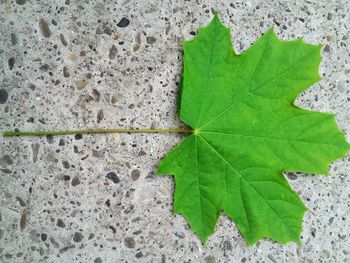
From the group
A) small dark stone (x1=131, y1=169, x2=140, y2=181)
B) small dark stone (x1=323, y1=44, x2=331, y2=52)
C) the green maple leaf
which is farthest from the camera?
small dark stone (x1=323, y1=44, x2=331, y2=52)

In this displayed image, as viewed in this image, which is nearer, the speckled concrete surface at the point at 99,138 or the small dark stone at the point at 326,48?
the speckled concrete surface at the point at 99,138

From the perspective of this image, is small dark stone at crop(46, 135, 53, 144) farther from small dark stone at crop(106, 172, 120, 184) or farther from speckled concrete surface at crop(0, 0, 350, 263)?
small dark stone at crop(106, 172, 120, 184)

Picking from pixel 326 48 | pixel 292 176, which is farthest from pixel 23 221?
pixel 326 48

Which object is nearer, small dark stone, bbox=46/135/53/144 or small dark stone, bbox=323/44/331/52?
small dark stone, bbox=46/135/53/144

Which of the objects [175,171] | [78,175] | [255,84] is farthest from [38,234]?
[255,84]

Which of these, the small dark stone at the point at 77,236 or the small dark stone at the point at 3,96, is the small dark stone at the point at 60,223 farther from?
the small dark stone at the point at 3,96

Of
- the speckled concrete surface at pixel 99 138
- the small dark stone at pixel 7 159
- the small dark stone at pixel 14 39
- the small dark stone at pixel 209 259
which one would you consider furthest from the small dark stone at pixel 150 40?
the small dark stone at pixel 209 259

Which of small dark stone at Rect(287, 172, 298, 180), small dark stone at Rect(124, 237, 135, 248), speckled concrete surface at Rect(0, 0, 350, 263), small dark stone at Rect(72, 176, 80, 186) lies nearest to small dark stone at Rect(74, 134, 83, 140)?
speckled concrete surface at Rect(0, 0, 350, 263)
